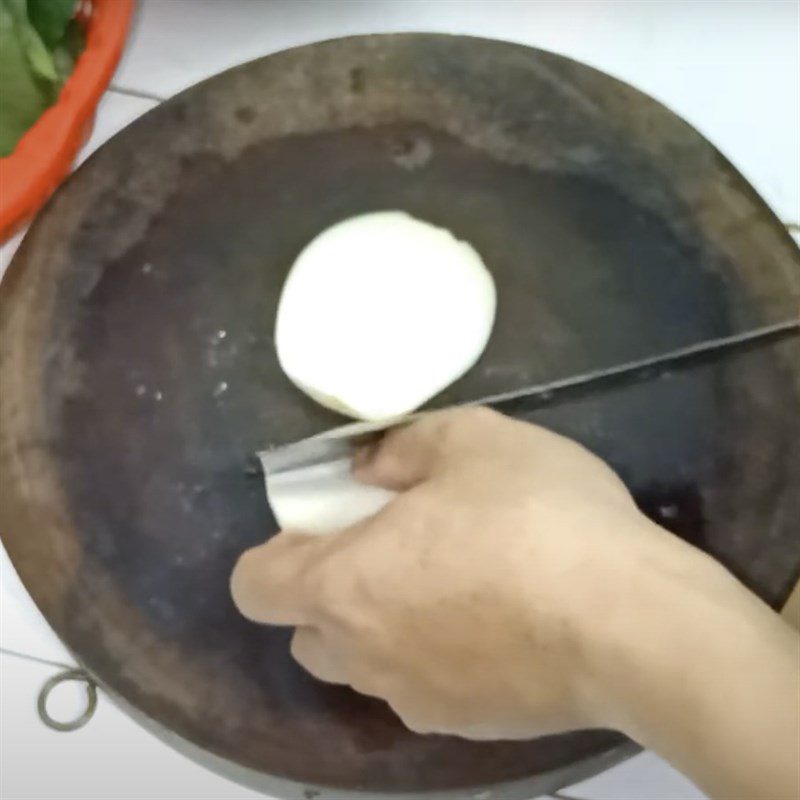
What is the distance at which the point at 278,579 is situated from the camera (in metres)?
0.48

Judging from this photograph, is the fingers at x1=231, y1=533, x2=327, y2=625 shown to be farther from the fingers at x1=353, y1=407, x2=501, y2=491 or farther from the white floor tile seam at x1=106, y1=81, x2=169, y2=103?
the white floor tile seam at x1=106, y1=81, x2=169, y2=103

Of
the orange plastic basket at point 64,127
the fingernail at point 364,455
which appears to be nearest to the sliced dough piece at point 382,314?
the fingernail at point 364,455

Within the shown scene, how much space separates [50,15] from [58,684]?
377mm

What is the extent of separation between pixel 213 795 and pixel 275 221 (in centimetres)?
32

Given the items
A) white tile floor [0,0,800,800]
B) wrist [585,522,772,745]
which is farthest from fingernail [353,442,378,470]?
white tile floor [0,0,800,800]

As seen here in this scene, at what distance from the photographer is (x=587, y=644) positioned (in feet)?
1.32

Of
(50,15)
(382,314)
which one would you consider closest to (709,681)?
(382,314)

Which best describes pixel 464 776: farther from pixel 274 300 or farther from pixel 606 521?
pixel 274 300

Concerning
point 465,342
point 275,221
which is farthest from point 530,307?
point 275,221

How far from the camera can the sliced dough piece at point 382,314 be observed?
0.56 m

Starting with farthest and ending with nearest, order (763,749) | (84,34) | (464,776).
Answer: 1. (84,34)
2. (464,776)
3. (763,749)

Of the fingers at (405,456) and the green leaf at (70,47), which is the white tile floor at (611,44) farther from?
the fingers at (405,456)

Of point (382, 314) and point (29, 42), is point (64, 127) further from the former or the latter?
point (382, 314)

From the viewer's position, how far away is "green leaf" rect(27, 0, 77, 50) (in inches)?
23.1
